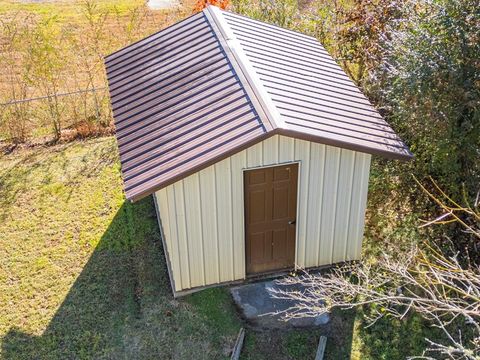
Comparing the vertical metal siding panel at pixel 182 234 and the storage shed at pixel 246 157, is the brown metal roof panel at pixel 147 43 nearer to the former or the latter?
the storage shed at pixel 246 157

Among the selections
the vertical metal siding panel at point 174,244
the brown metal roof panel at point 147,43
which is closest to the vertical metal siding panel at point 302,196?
the vertical metal siding panel at point 174,244

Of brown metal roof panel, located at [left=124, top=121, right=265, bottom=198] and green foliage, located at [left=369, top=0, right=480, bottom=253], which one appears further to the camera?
green foliage, located at [left=369, top=0, right=480, bottom=253]

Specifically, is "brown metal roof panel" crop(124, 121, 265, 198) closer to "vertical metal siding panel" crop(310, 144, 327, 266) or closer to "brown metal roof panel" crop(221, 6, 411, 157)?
"brown metal roof panel" crop(221, 6, 411, 157)

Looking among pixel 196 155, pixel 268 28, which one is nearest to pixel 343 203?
pixel 196 155

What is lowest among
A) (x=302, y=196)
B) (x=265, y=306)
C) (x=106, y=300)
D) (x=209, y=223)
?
(x=106, y=300)

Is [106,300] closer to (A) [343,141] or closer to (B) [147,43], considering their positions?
(A) [343,141]

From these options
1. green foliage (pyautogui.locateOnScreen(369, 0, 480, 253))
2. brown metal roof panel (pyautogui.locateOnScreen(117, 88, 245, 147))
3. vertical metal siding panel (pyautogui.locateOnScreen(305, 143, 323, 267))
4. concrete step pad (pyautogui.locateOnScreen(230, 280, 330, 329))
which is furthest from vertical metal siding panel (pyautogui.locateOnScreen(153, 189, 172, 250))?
green foliage (pyautogui.locateOnScreen(369, 0, 480, 253))
